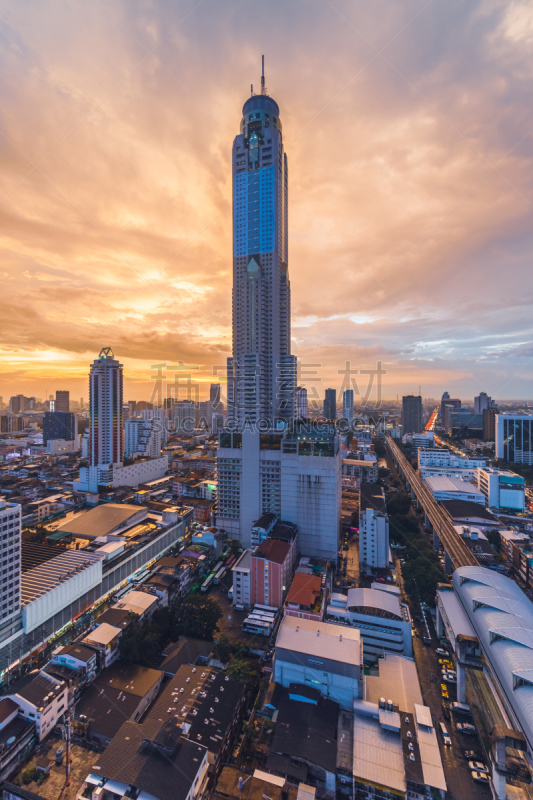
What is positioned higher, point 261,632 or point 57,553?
point 57,553

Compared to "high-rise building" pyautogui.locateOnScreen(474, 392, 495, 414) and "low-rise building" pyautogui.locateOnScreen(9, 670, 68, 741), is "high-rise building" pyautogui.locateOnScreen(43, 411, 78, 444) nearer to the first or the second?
"low-rise building" pyautogui.locateOnScreen(9, 670, 68, 741)

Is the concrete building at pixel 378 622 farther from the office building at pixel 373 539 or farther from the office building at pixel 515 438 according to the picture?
the office building at pixel 515 438

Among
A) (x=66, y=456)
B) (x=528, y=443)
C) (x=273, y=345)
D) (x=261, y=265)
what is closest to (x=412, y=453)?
(x=528, y=443)

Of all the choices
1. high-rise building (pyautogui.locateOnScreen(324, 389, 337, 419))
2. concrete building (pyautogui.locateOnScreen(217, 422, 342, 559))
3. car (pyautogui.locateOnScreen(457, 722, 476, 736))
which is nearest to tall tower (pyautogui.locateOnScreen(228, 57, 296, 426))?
concrete building (pyautogui.locateOnScreen(217, 422, 342, 559))

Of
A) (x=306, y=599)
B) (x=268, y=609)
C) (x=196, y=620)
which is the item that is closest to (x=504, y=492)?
(x=306, y=599)

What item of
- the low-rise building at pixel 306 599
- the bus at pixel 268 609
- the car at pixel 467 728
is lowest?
the car at pixel 467 728

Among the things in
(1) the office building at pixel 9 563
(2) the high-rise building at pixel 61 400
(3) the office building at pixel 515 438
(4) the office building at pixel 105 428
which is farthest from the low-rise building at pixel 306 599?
(2) the high-rise building at pixel 61 400

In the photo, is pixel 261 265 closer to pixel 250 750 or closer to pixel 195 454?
pixel 250 750
